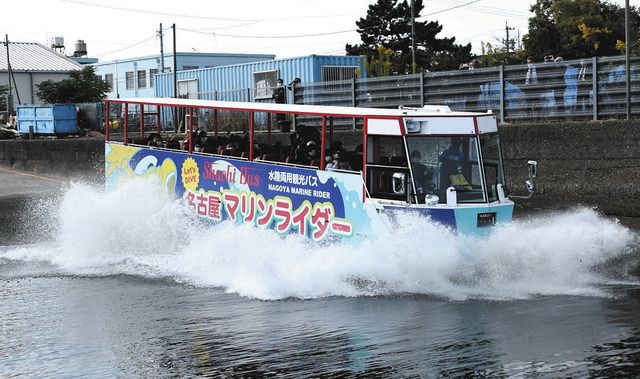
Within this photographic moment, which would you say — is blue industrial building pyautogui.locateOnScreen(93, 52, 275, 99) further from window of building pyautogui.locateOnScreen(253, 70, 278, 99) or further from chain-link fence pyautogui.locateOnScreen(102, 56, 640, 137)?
chain-link fence pyautogui.locateOnScreen(102, 56, 640, 137)

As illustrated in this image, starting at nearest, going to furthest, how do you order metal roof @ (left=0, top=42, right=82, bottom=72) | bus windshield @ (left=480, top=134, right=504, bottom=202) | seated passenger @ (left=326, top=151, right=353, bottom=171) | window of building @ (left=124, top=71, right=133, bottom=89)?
bus windshield @ (left=480, top=134, right=504, bottom=202)
seated passenger @ (left=326, top=151, right=353, bottom=171)
window of building @ (left=124, top=71, right=133, bottom=89)
metal roof @ (left=0, top=42, right=82, bottom=72)

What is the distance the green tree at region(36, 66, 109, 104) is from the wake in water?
3727 cm

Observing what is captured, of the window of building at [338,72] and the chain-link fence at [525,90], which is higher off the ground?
the window of building at [338,72]

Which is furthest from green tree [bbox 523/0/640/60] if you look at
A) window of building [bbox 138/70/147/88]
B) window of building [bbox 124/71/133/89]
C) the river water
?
the river water

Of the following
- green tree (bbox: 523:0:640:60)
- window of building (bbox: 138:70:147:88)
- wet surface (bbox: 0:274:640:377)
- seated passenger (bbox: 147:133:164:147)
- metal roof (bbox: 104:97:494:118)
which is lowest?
wet surface (bbox: 0:274:640:377)

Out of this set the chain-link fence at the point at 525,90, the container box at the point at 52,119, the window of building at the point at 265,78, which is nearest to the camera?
the chain-link fence at the point at 525,90

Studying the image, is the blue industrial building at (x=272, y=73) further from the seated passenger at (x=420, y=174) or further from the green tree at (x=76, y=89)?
the seated passenger at (x=420, y=174)

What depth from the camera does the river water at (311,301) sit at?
10.1 metres

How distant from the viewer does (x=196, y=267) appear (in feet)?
54.2

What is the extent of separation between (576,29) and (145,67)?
24457mm

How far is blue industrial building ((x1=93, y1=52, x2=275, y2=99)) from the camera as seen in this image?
53312 mm

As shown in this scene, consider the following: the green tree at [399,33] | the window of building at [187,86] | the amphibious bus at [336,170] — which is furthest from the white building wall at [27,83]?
the amphibious bus at [336,170]

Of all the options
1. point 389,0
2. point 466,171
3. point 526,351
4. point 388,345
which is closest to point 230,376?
point 388,345

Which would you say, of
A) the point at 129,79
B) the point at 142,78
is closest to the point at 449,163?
the point at 142,78
